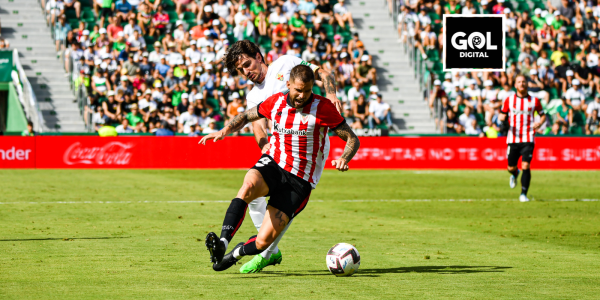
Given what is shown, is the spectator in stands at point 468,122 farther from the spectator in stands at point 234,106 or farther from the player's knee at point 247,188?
the player's knee at point 247,188

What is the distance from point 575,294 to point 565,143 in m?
21.0

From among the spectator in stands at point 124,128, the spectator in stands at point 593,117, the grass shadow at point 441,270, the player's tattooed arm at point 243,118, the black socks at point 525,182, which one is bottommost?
the spectator in stands at point 593,117

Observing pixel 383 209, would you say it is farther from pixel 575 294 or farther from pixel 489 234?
pixel 575 294

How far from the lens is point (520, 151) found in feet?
56.2

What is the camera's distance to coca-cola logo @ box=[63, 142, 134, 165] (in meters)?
24.6

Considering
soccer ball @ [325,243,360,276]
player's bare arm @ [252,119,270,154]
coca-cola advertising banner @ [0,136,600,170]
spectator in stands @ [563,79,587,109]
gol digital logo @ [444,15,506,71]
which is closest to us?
soccer ball @ [325,243,360,276]

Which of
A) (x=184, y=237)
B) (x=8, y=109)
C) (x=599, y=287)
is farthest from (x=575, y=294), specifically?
(x=8, y=109)

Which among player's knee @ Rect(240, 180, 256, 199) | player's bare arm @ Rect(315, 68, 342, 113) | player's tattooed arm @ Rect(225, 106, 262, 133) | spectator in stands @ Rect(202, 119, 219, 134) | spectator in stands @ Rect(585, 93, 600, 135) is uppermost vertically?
player's bare arm @ Rect(315, 68, 342, 113)

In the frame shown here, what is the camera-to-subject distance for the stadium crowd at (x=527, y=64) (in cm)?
2891

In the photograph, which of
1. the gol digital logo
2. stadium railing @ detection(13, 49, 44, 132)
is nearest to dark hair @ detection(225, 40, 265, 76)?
the gol digital logo

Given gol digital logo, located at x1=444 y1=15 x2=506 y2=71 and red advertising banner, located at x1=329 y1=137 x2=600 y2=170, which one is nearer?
gol digital logo, located at x1=444 y1=15 x2=506 y2=71

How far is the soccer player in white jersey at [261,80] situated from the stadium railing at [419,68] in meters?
20.8

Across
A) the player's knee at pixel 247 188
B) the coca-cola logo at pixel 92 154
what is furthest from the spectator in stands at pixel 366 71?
the player's knee at pixel 247 188

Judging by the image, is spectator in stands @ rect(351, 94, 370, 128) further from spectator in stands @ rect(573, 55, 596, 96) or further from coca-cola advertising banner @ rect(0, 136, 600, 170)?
spectator in stands @ rect(573, 55, 596, 96)
